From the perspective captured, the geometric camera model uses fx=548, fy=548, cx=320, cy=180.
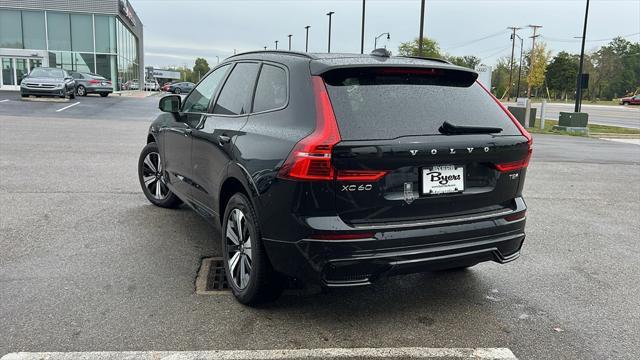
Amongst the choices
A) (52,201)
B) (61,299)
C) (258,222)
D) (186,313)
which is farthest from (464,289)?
(52,201)

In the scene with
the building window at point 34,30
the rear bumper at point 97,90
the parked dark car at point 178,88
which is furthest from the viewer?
the building window at point 34,30

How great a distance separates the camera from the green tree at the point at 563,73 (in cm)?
9025

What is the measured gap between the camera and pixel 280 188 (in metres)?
3.22

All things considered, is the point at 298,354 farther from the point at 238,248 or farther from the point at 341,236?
the point at 238,248

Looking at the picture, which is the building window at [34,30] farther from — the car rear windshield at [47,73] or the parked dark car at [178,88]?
the car rear windshield at [47,73]

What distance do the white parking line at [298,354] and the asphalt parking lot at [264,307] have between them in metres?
0.06

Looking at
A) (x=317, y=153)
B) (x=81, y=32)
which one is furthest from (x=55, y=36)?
(x=317, y=153)

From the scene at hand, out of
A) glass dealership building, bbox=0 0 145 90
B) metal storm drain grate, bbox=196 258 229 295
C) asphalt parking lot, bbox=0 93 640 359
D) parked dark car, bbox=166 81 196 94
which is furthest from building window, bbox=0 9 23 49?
metal storm drain grate, bbox=196 258 229 295

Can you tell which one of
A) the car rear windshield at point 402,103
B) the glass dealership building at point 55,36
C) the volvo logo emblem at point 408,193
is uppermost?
the glass dealership building at point 55,36

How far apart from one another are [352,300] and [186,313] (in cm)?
115

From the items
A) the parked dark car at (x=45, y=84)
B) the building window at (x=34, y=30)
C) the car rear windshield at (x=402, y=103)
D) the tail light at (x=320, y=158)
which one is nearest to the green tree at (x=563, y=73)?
the building window at (x=34, y=30)

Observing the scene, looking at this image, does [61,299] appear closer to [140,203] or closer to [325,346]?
[325,346]

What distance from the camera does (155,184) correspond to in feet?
21.0

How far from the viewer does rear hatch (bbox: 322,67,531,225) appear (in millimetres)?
3133
